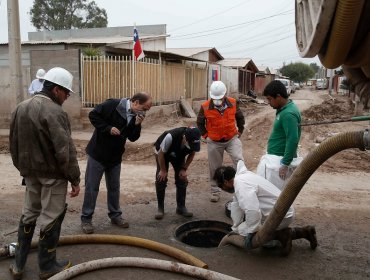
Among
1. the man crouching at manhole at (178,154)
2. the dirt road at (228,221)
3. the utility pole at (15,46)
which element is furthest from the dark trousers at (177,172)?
the utility pole at (15,46)

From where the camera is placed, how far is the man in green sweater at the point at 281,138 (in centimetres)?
423

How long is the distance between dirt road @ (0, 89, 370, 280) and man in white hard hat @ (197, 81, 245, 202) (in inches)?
31.0

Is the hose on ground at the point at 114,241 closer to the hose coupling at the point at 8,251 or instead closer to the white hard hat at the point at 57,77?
the hose coupling at the point at 8,251

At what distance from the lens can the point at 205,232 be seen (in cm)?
521

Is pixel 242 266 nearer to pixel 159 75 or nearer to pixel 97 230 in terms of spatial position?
pixel 97 230

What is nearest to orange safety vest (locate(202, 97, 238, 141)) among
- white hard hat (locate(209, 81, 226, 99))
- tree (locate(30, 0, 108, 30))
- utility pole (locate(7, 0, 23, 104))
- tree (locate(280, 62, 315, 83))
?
white hard hat (locate(209, 81, 226, 99))

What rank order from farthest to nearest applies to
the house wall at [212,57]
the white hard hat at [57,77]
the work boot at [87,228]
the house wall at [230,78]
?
the house wall at [212,57] → the house wall at [230,78] → the work boot at [87,228] → the white hard hat at [57,77]

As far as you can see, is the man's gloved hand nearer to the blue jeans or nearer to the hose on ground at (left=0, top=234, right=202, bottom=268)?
the hose on ground at (left=0, top=234, right=202, bottom=268)

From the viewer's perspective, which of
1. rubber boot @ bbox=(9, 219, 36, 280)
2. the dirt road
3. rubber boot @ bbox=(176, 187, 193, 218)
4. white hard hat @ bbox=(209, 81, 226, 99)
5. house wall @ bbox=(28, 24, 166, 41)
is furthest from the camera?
house wall @ bbox=(28, 24, 166, 41)

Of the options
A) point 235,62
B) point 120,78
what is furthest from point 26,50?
point 235,62

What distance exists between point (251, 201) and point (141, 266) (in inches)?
49.2

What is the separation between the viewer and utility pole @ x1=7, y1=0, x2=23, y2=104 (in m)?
8.23

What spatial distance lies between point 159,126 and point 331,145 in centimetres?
1109

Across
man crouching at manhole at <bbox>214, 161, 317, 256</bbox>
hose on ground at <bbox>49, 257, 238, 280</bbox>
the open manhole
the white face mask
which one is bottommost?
the open manhole
